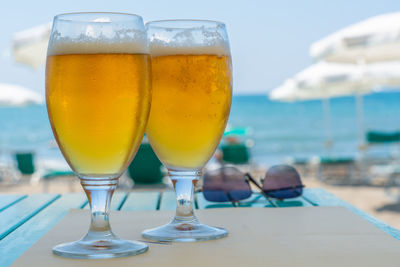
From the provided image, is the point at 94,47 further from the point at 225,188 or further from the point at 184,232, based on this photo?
the point at 225,188

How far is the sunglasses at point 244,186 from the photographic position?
1637 mm

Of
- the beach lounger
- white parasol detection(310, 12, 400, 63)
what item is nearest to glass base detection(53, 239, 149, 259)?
white parasol detection(310, 12, 400, 63)

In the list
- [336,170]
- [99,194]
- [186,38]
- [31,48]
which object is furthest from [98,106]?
[336,170]

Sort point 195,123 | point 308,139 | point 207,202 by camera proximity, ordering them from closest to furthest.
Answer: point 195,123 → point 207,202 → point 308,139

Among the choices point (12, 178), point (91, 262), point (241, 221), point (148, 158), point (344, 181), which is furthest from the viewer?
point (12, 178)

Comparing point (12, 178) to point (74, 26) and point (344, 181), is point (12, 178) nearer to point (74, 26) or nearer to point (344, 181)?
point (344, 181)

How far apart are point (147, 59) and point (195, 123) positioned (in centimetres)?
16

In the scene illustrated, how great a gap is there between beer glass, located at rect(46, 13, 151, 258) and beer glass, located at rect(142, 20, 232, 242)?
101 mm

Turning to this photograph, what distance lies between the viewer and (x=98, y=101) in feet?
3.02

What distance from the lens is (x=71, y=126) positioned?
94cm

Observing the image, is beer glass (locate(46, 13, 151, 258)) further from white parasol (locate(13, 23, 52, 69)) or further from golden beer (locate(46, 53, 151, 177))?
white parasol (locate(13, 23, 52, 69))

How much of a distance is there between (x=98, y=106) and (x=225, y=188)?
783mm

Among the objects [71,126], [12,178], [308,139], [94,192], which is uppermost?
[71,126]

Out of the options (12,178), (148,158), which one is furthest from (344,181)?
(12,178)
